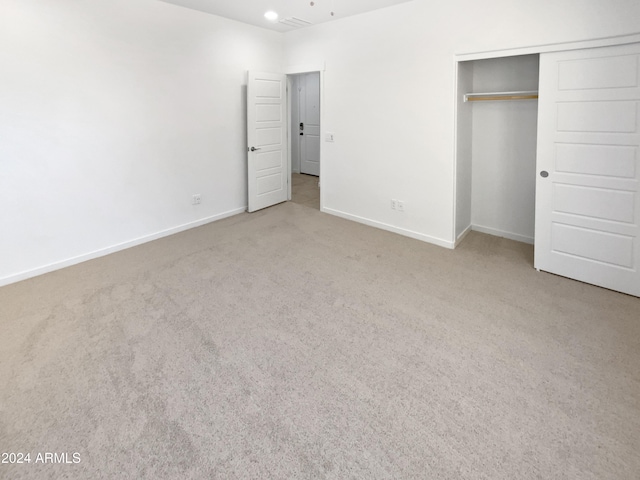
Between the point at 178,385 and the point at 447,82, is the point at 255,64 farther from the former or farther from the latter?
the point at 178,385

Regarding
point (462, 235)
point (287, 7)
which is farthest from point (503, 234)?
point (287, 7)

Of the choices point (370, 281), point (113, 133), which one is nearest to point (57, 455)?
point (370, 281)

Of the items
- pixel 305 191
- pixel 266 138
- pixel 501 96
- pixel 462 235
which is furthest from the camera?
pixel 305 191

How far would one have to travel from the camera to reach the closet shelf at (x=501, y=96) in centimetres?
383

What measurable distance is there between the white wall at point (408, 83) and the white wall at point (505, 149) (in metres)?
0.46

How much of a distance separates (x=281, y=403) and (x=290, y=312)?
97cm

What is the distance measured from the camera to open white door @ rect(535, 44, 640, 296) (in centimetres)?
296

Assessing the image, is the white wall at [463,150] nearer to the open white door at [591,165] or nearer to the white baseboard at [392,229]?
the white baseboard at [392,229]

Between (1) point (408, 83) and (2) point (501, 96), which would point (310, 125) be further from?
(2) point (501, 96)

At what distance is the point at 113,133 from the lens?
13.1 ft

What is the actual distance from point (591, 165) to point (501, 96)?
131cm

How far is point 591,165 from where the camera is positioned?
3176mm

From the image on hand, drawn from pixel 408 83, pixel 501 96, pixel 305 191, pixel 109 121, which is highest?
pixel 408 83

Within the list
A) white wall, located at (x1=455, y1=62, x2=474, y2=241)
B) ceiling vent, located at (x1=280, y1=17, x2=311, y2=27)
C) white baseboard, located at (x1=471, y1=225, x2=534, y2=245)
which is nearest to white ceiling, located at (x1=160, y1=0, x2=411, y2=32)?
ceiling vent, located at (x1=280, y1=17, x2=311, y2=27)
